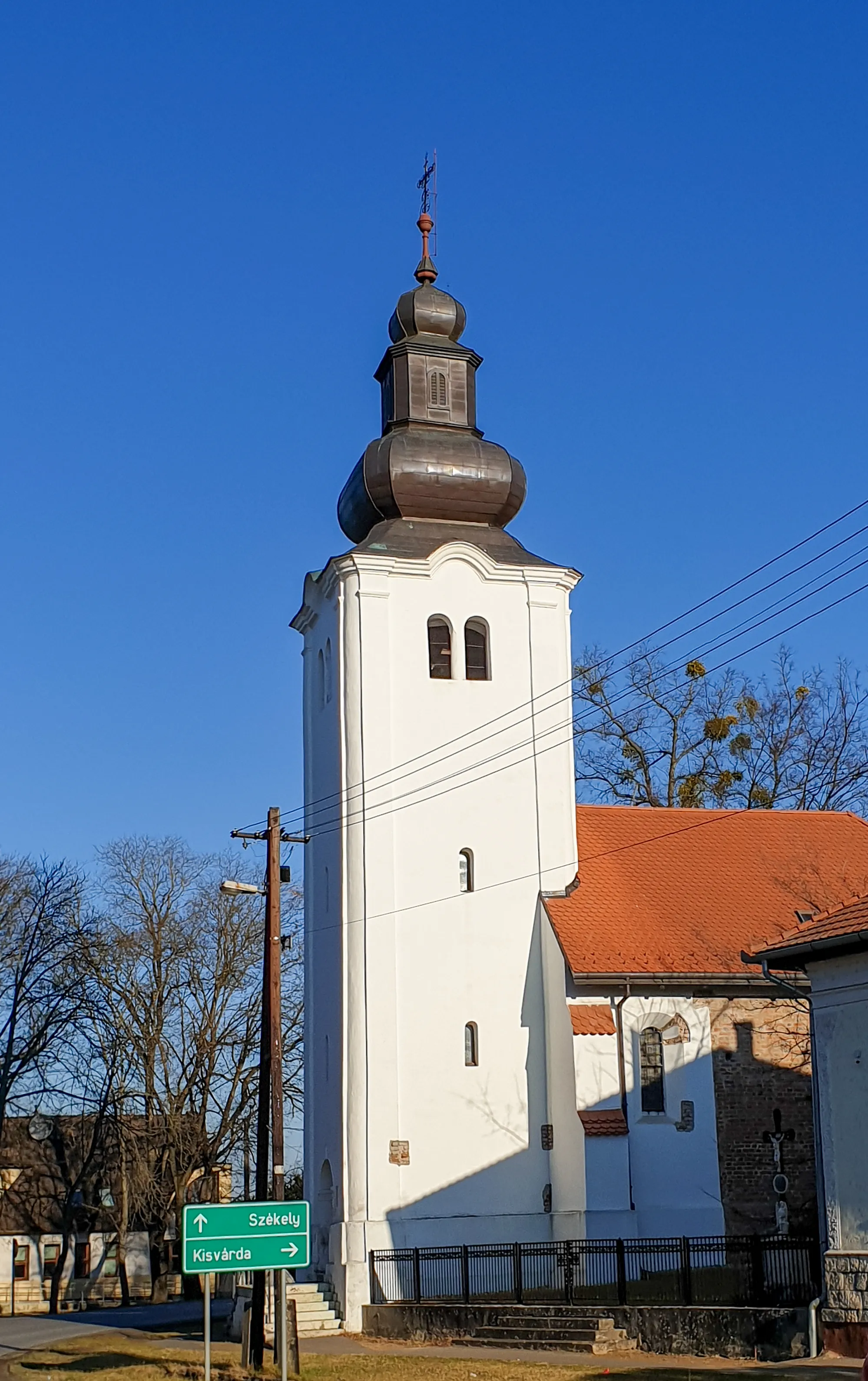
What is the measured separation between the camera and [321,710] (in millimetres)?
31406

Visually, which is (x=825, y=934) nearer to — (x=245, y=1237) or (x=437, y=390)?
(x=245, y=1237)

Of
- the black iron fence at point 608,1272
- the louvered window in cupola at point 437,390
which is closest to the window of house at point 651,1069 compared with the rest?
the black iron fence at point 608,1272

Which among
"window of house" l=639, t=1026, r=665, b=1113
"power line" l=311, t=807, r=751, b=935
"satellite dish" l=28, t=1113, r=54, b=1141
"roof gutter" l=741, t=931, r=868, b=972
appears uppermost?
"power line" l=311, t=807, r=751, b=935

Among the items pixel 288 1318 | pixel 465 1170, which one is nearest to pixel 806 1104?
pixel 465 1170

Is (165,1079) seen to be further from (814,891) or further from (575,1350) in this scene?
(575,1350)

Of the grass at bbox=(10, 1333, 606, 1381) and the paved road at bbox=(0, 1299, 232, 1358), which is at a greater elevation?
the grass at bbox=(10, 1333, 606, 1381)

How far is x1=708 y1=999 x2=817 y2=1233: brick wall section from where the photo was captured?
91.5 feet

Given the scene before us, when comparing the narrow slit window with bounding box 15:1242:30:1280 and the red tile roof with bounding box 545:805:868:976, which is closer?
the red tile roof with bounding box 545:805:868:976

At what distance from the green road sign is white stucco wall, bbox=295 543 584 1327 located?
11.5 meters

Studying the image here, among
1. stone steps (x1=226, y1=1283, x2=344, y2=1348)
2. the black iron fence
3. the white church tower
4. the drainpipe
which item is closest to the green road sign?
the black iron fence

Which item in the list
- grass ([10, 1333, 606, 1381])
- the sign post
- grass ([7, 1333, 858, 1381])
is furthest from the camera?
grass ([10, 1333, 606, 1381])

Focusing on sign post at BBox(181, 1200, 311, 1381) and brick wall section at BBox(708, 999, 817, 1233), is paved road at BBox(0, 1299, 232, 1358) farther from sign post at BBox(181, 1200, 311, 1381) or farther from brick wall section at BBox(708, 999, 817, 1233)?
sign post at BBox(181, 1200, 311, 1381)

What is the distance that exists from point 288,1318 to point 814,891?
15.3m

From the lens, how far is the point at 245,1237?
15.4 meters
